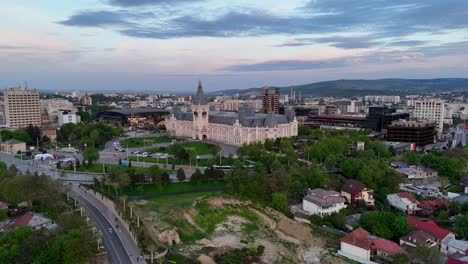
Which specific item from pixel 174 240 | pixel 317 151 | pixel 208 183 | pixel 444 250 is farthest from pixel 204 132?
pixel 444 250

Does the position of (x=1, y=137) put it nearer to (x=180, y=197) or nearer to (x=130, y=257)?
(x=180, y=197)

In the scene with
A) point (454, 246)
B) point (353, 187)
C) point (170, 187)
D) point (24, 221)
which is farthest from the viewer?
point (170, 187)

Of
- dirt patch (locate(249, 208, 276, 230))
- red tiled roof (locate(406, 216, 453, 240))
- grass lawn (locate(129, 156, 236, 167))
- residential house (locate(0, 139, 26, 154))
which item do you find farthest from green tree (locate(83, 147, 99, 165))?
red tiled roof (locate(406, 216, 453, 240))

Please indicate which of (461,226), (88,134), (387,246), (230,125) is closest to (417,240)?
(387,246)

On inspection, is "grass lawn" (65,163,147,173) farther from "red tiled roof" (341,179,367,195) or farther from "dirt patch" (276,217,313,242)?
"red tiled roof" (341,179,367,195)

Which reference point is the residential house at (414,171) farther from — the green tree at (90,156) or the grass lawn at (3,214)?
the grass lawn at (3,214)

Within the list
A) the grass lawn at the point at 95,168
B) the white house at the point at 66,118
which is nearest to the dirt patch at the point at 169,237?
the grass lawn at the point at 95,168

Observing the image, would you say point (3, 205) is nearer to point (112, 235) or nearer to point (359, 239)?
point (112, 235)
